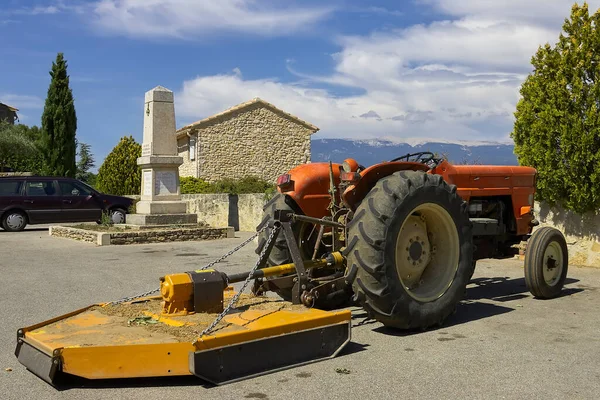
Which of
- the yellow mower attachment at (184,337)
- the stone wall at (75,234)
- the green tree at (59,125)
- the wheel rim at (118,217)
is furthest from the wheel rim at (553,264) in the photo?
the green tree at (59,125)

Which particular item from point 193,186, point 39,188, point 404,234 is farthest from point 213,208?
point 404,234

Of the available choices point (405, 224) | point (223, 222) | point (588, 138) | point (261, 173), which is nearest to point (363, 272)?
point (405, 224)

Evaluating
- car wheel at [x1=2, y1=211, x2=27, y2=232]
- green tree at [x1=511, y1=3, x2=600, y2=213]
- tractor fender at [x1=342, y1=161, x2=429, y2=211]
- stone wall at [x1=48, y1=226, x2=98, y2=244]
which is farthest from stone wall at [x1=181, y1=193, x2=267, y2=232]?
tractor fender at [x1=342, y1=161, x2=429, y2=211]

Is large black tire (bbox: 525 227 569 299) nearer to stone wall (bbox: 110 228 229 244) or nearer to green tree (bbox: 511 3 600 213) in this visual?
green tree (bbox: 511 3 600 213)

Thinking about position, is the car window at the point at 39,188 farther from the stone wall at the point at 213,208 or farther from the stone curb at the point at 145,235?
the stone wall at the point at 213,208

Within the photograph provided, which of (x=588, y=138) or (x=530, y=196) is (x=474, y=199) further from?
(x=588, y=138)

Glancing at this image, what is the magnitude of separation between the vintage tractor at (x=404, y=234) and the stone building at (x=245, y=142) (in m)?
28.1

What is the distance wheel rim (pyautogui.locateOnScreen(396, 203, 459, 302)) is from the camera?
6.27 metres

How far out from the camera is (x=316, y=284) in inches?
237

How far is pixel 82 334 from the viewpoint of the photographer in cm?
473

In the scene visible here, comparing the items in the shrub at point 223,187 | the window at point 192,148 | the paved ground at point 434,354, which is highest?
the window at point 192,148

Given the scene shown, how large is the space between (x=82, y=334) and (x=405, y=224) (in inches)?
123

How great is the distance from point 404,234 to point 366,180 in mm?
641

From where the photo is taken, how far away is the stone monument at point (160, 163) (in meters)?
17.1
